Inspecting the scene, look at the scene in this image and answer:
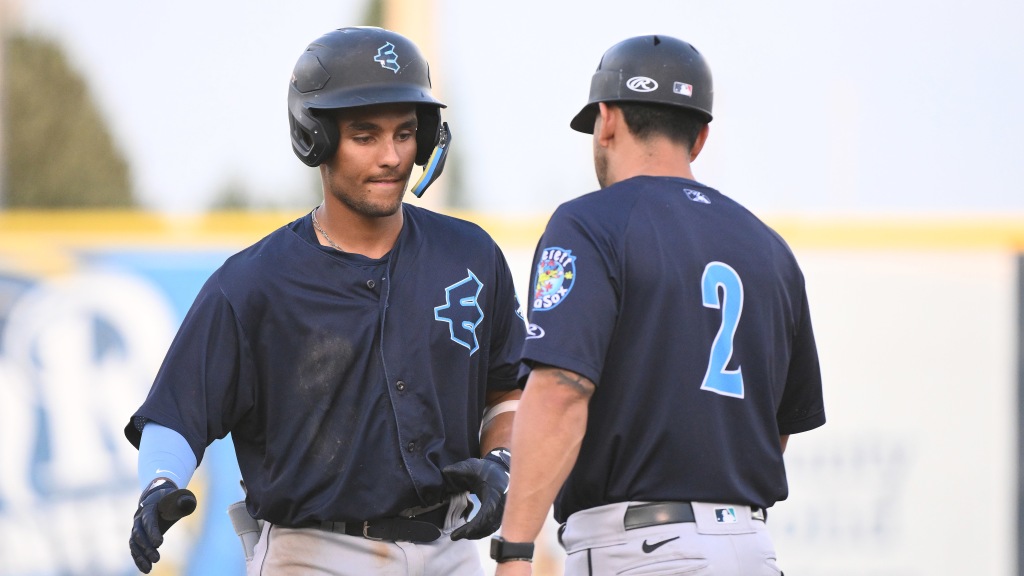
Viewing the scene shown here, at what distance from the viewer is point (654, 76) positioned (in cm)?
363

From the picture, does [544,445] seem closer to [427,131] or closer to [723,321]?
[723,321]

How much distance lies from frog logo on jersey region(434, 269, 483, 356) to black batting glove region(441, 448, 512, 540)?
33 cm

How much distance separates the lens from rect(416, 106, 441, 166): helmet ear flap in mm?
3998

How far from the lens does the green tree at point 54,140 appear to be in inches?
712

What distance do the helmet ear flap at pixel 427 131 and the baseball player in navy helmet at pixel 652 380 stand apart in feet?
2.02

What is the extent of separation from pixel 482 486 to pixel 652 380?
551mm

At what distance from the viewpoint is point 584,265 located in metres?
3.38

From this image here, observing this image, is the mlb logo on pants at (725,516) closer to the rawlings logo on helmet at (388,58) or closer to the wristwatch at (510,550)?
the wristwatch at (510,550)

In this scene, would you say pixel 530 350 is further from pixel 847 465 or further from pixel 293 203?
pixel 293 203

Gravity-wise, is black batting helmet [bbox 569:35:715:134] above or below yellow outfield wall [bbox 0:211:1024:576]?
above

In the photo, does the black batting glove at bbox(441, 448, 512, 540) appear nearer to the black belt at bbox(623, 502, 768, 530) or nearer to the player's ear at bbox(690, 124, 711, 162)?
the black belt at bbox(623, 502, 768, 530)

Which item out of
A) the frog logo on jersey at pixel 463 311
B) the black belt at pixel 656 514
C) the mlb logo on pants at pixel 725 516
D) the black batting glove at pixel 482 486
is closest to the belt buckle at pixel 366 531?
the black batting glove at pixel 482 486

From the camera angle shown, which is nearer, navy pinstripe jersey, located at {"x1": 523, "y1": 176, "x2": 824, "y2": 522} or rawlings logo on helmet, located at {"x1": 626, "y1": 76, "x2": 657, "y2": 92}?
navy pinstripe jersey, located at {"x1": 523, "y1": 176, "x2": 824, "y2": 522}

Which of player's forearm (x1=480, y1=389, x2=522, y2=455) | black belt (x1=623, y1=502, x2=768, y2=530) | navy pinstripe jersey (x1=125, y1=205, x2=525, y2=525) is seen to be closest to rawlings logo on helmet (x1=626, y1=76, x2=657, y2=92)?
navy pinstripe jersey (x1=125, y1=205, x2=525, y2=525)
